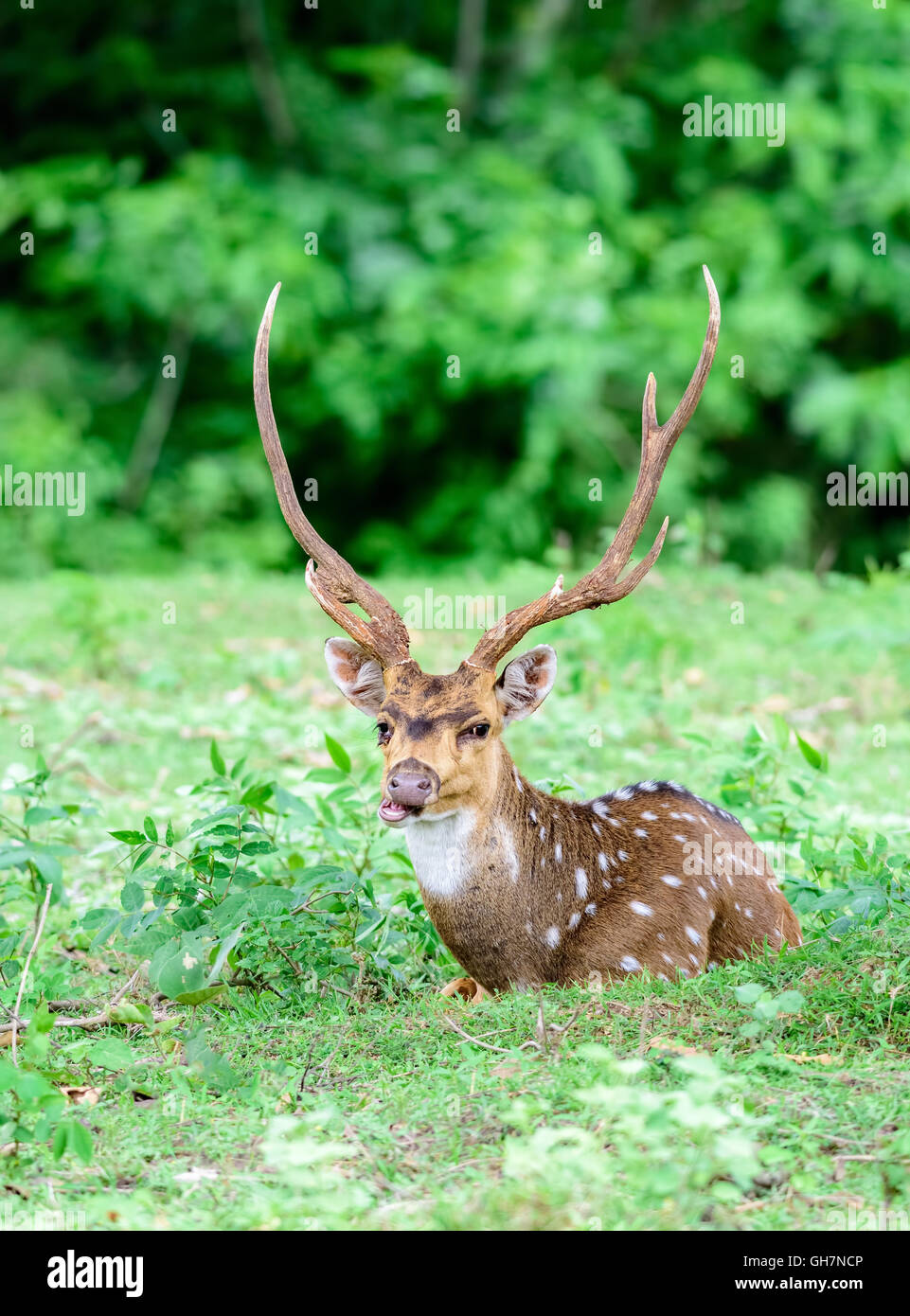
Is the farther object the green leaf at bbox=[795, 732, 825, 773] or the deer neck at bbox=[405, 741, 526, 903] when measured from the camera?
the green leaf at bbox=[795, 732, 825, 773]

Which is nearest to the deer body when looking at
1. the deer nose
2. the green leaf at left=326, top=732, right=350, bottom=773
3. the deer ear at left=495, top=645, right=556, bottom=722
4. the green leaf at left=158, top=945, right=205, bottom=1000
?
the deer ear at left=495, top=645, right=556, bottom=722

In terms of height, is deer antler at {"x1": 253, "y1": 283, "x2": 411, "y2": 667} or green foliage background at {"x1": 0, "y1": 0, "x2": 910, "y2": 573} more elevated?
green foliage background at {"x1": 0, "y1": 0, "x2": 910, "y2": 573}

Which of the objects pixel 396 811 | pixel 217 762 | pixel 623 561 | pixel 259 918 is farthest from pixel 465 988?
pixel 623 561

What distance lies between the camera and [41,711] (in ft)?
24.0

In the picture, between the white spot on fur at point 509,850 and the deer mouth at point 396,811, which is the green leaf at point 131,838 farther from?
the white spot on fur at point 509,850

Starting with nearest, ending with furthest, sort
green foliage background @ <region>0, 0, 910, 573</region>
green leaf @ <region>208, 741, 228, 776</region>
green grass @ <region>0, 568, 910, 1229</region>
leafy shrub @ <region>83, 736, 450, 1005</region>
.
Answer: green grass @ <region>0, 568, 910, 1229</region> < leafy shrub @ <region>83, 736, 450, 1005</region> < green leaf @ <region>208, 741, 228, 776</region> < green foliage background @ <region>0, 0, 910, 573</region>

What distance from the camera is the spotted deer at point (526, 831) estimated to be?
399 centimetres

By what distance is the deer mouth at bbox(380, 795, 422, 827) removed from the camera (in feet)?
12.2

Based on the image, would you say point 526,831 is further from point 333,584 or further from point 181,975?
point 181,975

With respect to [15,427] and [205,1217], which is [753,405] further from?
[205,1217]

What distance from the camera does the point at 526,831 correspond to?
13.6ft

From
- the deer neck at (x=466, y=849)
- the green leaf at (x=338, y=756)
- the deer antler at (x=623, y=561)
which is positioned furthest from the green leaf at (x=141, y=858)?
the deer antler at (x=623, y=561)

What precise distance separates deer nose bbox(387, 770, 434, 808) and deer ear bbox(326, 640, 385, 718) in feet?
1.66

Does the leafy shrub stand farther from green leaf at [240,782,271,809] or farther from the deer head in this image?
the deer head
